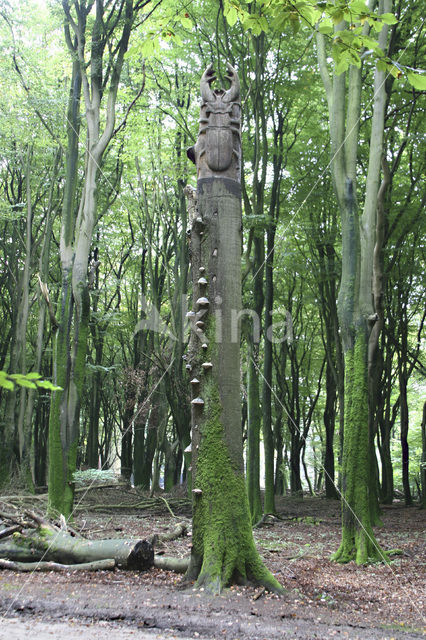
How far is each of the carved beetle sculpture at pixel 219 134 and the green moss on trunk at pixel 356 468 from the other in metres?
3.24

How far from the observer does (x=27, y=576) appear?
17.3ft

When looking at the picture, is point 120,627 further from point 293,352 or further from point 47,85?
point 293,352

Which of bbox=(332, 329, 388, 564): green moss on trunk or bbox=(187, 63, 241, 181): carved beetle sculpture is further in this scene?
bbox=(332, 329, 388, 564): green moss on trunk

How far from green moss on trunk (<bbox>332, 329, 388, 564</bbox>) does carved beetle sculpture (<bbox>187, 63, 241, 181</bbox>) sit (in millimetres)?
3240

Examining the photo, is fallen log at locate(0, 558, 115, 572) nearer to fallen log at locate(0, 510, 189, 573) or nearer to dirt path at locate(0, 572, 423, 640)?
fallen log at locate(0, 510, 189, 573)

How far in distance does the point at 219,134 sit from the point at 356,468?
4561 mm

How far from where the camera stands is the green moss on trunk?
6.74 m

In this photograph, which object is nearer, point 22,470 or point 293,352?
point 22,470

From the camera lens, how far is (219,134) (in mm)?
5301

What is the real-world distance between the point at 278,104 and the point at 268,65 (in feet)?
3.61

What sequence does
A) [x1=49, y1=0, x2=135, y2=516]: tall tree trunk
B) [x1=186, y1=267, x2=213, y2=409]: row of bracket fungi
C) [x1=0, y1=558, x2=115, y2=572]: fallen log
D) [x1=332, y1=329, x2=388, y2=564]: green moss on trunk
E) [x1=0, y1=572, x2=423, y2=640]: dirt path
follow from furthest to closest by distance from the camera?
[x1=49, y1=0, x2=135, y2=516]: tall tree trunk < [x1=332, y1=329, x2=388, y2=564]: green moss on trunk < [x1=0, y1=558, x2=115, y2=572]: fallen log < [x1=186, y1=267, x2=213, y2=409]: row of bracket fungi < [x1=0, y1=572, x2=423, y2=640]: dirt path

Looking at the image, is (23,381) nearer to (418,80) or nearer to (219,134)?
(418,80)

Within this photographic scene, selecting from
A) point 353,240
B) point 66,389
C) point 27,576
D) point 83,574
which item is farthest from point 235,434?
point 66,389

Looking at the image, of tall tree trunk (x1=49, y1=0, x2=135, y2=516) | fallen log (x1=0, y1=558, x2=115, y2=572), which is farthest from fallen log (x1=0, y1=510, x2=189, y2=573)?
tall tree trunk (x1=49, y1=0, x2=135, y2=516)
